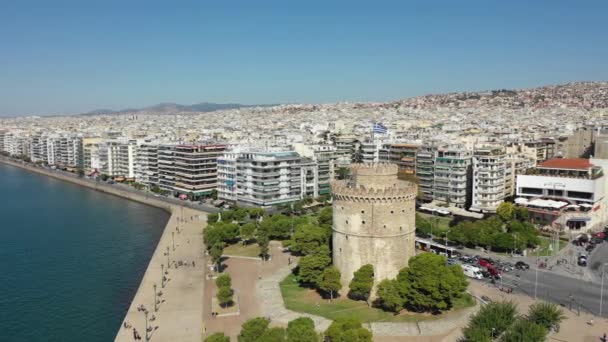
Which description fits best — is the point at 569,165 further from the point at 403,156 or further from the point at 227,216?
the point at 227,216

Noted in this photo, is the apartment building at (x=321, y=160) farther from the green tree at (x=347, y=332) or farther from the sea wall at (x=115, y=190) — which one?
the green tree at (x=347, y=332)

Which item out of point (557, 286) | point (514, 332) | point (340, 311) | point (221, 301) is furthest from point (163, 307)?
point (557, 286)

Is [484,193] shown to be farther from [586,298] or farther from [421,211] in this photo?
[586,298]

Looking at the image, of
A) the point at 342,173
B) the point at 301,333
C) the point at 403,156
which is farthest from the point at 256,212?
the point at 301,333

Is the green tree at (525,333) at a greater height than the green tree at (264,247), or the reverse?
the green tree at (525,333)

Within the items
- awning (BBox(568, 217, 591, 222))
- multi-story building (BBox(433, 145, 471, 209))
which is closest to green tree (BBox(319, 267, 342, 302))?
awning (BBox(568, 217, 591, 222))

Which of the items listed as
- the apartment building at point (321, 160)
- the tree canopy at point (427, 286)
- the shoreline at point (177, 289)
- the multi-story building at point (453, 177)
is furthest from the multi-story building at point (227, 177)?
the tree canopy at point (427, 286)
